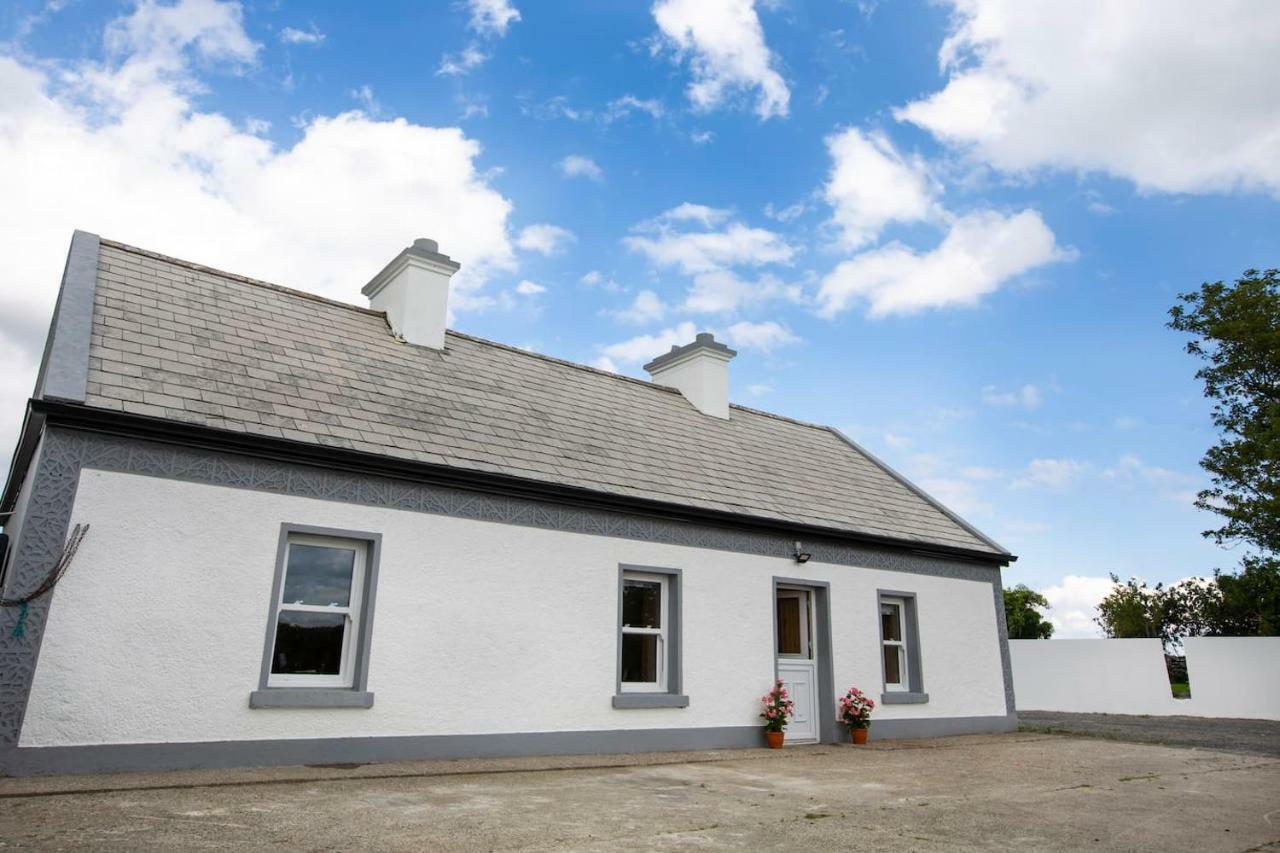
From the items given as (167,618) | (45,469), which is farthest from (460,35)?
(167,618)

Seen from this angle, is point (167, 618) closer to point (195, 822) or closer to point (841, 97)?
point (195, 822)

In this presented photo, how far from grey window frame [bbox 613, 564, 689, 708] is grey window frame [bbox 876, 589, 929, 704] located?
410cm

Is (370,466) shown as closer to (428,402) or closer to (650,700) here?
(428,402)

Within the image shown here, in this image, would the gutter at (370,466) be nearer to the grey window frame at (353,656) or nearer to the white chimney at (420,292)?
the grey window frame at (353,656)

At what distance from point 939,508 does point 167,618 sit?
44.1 feet

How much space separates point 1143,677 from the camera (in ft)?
66.0

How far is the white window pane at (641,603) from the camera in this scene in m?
10.7

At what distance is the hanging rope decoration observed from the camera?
266 inches

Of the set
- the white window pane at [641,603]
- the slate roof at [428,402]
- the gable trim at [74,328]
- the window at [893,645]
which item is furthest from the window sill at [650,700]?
the gable trim at [74,328]

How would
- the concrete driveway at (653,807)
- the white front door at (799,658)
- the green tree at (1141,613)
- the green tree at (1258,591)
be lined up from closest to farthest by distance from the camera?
the concrete driveway at (653,807) → the white front door at (799,658) → the green tree at (1258,591) → the green tree at (1141,613)

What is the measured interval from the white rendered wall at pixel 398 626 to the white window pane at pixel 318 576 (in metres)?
0.36

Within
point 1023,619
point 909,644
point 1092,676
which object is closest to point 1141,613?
point 1023,619

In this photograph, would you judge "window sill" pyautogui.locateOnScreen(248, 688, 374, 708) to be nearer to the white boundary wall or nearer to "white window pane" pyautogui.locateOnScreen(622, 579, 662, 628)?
"white window pane" pyautogui.locateOnScreen(622, 579, 662, 628)

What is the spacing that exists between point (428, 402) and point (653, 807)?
610 centimetres
